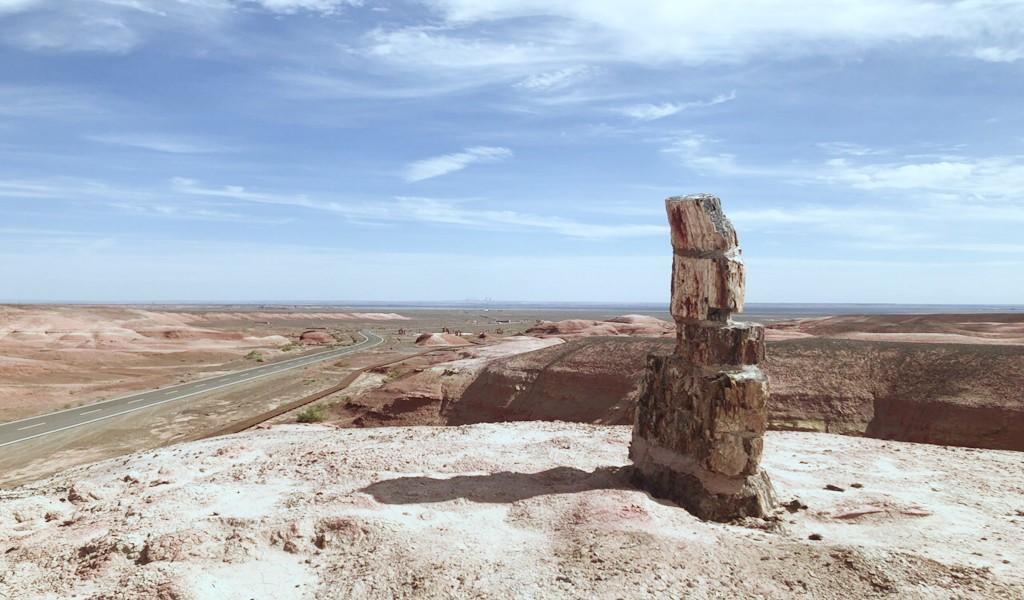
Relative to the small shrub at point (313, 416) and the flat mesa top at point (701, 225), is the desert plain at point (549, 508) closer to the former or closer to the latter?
the small shrub at point (313, 416)

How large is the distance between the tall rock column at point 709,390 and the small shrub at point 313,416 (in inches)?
741

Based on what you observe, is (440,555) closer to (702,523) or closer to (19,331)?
(702,523)

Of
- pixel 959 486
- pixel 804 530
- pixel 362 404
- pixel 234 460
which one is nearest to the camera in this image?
pixel 804 530

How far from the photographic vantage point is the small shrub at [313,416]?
27547 mm

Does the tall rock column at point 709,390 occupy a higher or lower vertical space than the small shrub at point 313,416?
higher

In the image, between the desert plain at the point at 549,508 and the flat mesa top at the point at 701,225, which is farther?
the flat mesa top at the point at 701,225

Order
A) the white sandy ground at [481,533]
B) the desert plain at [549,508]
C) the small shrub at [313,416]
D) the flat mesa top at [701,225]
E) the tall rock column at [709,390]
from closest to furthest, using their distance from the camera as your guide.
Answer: the white sandy ground at [481,533] → the desert plain at [549,508] → the tall rock column at [709,390] → the flat mesa top at [701,225] → the small shrub at [313,416]

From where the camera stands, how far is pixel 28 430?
29.8 meters

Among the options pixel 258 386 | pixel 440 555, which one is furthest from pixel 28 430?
pixel 440 555

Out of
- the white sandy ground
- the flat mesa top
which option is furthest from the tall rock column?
the white sandy ground

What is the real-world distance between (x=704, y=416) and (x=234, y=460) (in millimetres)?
11043

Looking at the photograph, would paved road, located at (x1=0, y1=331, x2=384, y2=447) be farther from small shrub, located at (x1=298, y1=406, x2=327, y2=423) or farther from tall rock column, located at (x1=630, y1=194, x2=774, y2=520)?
tall rock column, located at (x1=630, y1=194, x2=774, y2=520)

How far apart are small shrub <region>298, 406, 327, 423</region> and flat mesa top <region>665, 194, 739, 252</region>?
20.5 meters

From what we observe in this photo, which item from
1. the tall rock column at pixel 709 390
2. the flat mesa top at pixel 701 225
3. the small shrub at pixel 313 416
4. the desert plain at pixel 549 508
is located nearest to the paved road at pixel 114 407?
the desert plain at pixel 549 508
